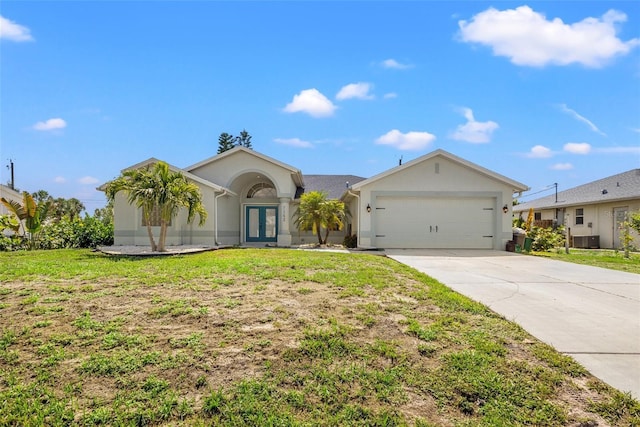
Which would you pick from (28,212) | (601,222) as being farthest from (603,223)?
(28,212)

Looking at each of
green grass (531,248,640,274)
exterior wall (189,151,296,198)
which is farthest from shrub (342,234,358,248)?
green grass (531,248,640,274)

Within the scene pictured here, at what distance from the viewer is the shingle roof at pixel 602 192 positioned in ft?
64.9

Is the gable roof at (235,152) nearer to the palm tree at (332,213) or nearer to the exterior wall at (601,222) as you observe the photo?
the palm tree at (332,213)

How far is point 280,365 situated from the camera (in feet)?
11.3

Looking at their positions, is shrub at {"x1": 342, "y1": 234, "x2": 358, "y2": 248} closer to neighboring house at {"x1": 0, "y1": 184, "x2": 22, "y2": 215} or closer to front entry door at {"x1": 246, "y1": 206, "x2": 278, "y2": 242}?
front entry door at {"x1": 246, "y1": 206, "x2": 278, "y2": 242}

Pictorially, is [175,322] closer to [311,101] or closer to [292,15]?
[292,15]

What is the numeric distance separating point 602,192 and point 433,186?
1347cm

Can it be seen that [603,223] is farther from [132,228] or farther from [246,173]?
[132,228]

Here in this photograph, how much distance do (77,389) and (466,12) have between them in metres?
12.4

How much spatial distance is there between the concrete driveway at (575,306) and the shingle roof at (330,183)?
13.8 m

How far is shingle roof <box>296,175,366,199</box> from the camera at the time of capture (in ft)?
76.1

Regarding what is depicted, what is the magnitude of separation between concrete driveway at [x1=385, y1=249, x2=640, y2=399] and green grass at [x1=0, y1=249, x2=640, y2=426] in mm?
341

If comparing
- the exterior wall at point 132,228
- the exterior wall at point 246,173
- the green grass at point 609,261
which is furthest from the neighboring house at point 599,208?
the exterior wall at point 132,228

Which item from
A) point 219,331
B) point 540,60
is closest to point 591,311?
point 219,331
